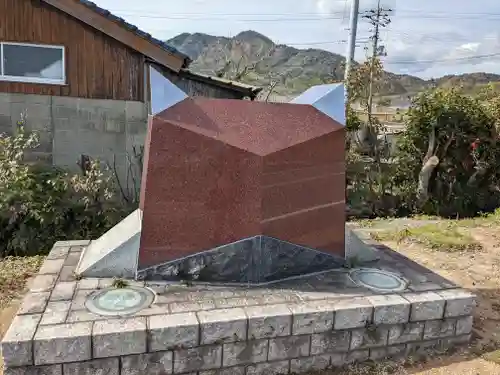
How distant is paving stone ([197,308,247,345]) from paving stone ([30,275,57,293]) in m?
1.32

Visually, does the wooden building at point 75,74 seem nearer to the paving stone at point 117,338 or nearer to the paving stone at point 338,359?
the paving stone at point 117,338

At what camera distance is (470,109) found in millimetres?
10258

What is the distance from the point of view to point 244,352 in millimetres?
3195

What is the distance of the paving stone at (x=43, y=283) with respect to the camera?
3498 millimetres

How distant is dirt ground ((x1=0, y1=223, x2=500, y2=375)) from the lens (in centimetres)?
345

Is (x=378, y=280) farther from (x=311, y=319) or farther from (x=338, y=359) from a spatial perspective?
(x=311, y=319)

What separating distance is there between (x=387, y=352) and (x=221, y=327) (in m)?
1.46

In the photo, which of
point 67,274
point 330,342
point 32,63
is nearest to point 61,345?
point 67,274

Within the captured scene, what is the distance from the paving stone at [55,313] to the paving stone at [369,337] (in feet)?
7.06

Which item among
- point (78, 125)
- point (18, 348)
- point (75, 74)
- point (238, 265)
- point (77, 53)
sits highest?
point (77, 53)

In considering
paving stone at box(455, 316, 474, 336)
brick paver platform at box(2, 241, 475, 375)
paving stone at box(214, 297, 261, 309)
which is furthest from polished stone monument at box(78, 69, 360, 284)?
paving stone at box(455, 316, 474, 336)

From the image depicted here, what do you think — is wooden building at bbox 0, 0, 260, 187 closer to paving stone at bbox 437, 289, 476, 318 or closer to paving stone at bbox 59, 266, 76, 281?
paving stone at bbox 59, 266, 76, 281

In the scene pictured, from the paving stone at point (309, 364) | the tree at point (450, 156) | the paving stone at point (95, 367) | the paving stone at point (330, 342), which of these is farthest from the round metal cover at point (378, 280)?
the tree at point (450, 156)

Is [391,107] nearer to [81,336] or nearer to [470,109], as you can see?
[470,109]
